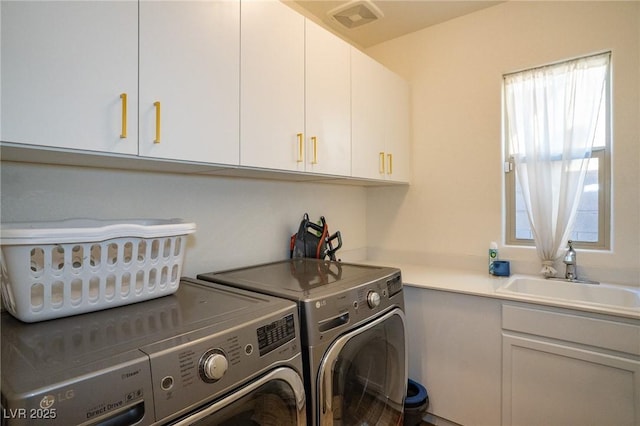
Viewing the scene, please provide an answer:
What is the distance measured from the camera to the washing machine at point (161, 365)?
0.59 metres

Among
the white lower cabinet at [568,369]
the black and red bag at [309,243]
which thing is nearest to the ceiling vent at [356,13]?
the black and red bag at [309,243]

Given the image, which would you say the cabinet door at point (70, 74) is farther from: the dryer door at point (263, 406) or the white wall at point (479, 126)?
the white wall at point (479, 126)

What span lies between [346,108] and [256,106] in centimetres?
69

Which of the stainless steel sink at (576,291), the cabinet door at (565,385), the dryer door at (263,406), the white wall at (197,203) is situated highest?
the white wall at (197,203)

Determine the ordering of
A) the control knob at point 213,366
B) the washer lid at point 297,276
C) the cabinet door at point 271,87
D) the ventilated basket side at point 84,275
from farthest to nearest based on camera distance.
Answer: the cabinet door at point 271,87 → the washer lid at point 297,276 → the ventilated basket side at point 84,275 → the control knob at point 213,366

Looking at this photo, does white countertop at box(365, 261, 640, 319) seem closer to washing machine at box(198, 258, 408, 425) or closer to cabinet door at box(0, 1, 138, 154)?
washing machine at box(198, 258, 408, 425)

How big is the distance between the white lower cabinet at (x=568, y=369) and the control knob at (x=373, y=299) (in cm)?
78

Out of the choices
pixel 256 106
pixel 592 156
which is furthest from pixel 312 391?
pixel 592 156

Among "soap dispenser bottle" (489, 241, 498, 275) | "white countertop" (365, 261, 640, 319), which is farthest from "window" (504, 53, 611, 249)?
"white countertop" (365, 261, 640, 319)

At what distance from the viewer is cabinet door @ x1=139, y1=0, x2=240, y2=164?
3.60 ft

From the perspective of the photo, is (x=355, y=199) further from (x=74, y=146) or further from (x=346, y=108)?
(x=74, y=146)

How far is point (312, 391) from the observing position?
1.07 metres

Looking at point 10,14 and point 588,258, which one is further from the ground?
point 10,14

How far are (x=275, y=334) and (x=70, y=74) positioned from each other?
0.94m
